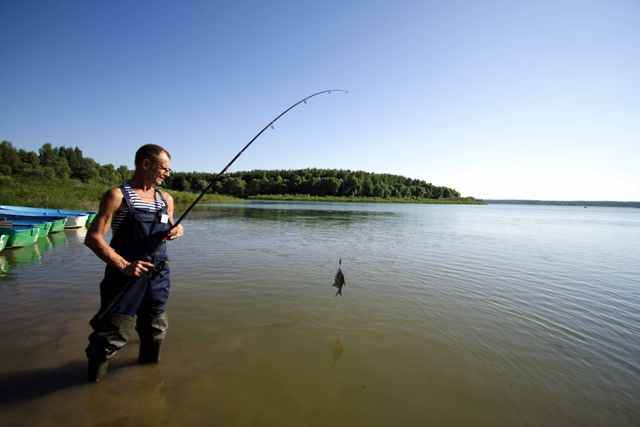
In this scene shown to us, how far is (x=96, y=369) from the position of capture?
12.8 feet

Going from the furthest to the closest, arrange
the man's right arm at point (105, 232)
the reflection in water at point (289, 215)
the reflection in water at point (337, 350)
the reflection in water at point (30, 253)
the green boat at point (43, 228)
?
1. the reflection in water at point (289, 215)
2. the green boat at point (43, 228)
3. the reflection in water at point (30, 253)
4. the reflection in water at point (337, 350)
5. the man's right arm at point (105, 232)

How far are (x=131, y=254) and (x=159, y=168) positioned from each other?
111 cm

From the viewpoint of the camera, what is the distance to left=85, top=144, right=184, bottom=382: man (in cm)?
350

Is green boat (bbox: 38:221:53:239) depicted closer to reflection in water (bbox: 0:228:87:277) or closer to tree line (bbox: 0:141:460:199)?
reflection in water (bbox: 0:228:87:277)

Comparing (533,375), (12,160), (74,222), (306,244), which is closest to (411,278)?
(533,375)

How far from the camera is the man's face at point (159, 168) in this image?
3.83 meters

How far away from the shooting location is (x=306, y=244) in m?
16.8

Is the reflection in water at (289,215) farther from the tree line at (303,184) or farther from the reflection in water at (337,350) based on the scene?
the tree line at (303,184)

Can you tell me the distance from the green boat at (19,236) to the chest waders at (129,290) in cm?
1212

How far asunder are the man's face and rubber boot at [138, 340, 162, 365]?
2.29 m

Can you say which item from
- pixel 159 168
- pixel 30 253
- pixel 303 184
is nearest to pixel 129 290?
pixel 159 168

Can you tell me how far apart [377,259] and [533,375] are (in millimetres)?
8731

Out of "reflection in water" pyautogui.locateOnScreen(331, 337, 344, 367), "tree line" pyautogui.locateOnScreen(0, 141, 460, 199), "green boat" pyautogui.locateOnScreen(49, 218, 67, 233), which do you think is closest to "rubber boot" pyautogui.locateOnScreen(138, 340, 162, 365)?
"reflection in water" pyautogui.locateOnScreen(331, 337, 344, 367)

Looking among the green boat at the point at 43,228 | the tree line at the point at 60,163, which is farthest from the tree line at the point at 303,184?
the green boat at the point at 43,228
